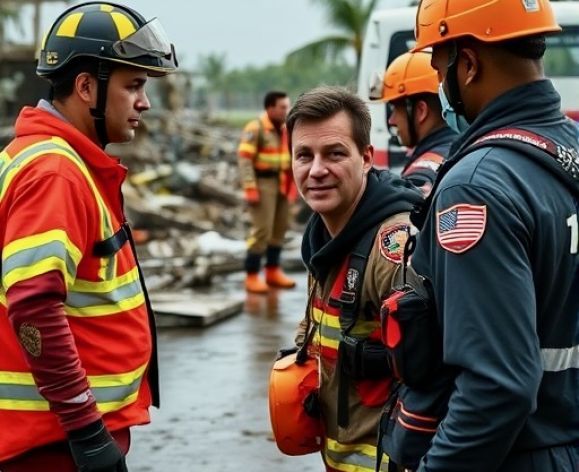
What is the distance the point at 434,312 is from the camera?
235 cm

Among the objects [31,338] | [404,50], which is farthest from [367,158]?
[404,50]

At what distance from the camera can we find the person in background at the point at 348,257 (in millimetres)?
3068

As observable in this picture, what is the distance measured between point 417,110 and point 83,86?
93.3 inches

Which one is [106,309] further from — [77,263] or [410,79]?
[410,79]

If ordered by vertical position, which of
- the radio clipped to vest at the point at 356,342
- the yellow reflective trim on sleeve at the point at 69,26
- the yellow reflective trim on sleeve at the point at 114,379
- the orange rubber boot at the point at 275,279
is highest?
the yellow reflective trim on sleeve at the point at 69,26

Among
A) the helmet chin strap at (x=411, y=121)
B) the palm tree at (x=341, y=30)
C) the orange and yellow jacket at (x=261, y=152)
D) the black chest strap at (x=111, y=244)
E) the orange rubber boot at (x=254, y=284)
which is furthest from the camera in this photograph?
the palm tree at (x=341, y=30)

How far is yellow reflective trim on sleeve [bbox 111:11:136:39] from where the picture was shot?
3.27 metres

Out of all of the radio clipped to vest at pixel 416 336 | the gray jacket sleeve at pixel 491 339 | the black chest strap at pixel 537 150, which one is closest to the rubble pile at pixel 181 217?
the radio clipped to vest at pixel 416 336

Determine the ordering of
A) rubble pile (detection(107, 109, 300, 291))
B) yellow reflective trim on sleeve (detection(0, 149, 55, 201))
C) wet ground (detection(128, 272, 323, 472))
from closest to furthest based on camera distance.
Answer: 1. yellow reflective trim on sleeve (detection(0, 149, 55, 201))
2. wet ground (detection(128, 272, 323, 472))
3. rubble pile (detection(107, 109, 300, 291))

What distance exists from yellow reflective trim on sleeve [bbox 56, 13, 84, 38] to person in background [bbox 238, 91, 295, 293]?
25.8 ft

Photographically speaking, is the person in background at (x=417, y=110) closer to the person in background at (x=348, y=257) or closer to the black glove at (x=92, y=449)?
the person in background at (x=348, y=257)

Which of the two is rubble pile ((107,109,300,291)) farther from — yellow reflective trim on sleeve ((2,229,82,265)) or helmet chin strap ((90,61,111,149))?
yellow reflective trim on sleeve ((2,229,82,265))

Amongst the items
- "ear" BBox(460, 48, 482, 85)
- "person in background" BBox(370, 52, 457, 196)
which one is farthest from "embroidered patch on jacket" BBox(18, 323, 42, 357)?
"person in background" BBox(370, 52, 457, 196)

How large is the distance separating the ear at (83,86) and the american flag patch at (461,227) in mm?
1433
